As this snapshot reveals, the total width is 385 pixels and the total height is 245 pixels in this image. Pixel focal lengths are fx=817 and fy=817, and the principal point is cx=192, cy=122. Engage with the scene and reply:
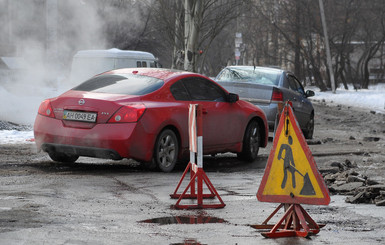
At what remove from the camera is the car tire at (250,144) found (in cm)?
1228

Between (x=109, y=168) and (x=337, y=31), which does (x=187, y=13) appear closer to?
(x=109, y=168)

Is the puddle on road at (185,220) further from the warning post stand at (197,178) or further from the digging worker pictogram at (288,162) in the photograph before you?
the digging worker pictogram at (288,162)

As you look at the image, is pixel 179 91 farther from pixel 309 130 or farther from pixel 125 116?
pixel 309 130

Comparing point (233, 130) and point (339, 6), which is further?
point (339, 6)

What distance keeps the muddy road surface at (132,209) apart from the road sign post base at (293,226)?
7cm

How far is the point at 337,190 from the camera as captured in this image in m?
8.89

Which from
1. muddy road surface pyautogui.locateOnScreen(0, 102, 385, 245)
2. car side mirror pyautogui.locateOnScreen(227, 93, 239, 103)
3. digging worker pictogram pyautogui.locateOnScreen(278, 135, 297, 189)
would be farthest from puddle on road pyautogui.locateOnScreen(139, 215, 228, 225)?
car side mirror pyautogui.locateOnScreen(227, 93, 239, 103)

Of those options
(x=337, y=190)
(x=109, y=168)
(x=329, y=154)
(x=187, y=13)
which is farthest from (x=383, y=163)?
(x=187, y=13)

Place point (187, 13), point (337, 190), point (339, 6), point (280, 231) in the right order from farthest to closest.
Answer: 1. point (339, 6)
2. point (187, 13)
3. point (337, 190)
4. point (280, 231)

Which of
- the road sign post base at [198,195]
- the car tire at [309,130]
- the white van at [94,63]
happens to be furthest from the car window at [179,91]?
the white van at [94,63]

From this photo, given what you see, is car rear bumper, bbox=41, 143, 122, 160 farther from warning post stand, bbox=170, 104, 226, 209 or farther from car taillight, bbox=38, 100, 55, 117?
warning post stand, bbox=170, 104, 226, 209

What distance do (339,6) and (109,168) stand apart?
43796mm

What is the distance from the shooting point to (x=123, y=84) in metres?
10.7

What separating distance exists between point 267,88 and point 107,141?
6725 mm
